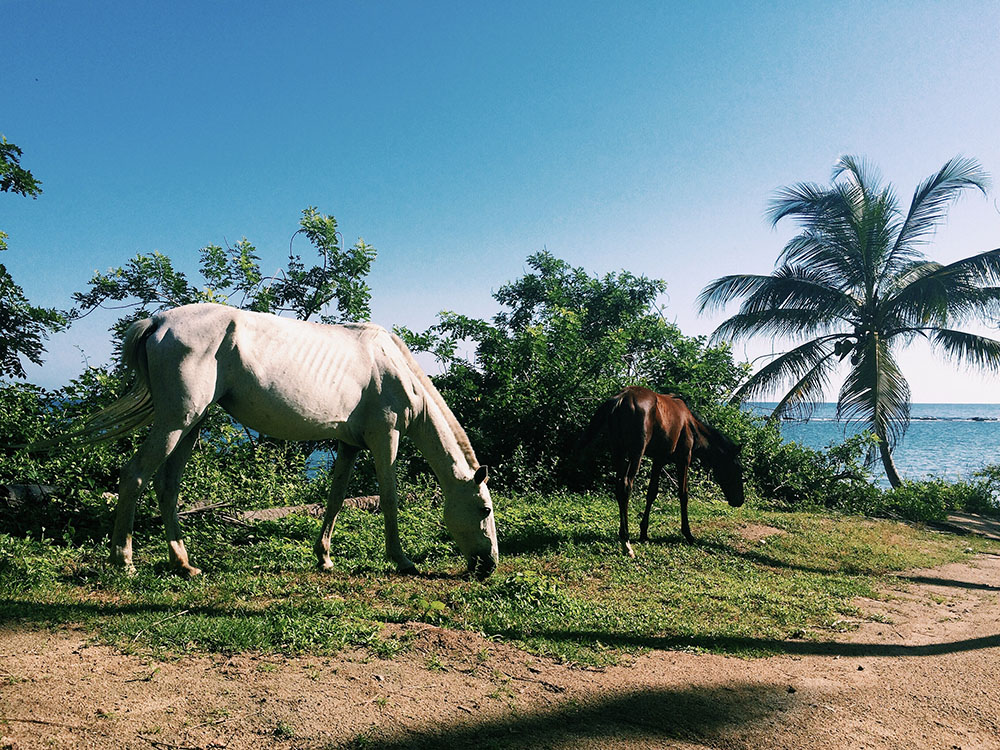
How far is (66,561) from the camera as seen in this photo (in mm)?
4734

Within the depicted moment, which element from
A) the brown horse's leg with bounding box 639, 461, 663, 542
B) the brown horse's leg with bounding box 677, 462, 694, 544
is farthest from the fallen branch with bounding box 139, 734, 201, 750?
the brown horse's leg with bounding box 677, 462, 694, 544

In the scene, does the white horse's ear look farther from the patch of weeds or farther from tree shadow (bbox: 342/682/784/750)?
tree shadow (bbox: 342/682/784/750)

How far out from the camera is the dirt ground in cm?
255

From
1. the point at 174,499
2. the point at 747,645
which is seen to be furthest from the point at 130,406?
the point at 747,645

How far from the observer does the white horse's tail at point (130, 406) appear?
4.50 meters

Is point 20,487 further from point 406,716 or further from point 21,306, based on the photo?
point 406,716

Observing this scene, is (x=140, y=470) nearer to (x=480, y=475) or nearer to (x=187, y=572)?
(x=187, y=572)

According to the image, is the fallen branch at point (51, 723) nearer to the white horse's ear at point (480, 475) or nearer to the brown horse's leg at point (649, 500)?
the white horse's ear at point (480, 475)

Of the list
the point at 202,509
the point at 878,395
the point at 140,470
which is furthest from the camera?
the point at 878,395

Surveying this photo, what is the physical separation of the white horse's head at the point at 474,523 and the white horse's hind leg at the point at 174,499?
209cm

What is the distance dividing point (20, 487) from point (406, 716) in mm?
4992

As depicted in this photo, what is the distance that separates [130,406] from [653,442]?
562cm

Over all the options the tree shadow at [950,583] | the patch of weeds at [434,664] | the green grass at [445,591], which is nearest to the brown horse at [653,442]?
the green grass at [445,591]

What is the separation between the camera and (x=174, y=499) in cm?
486
